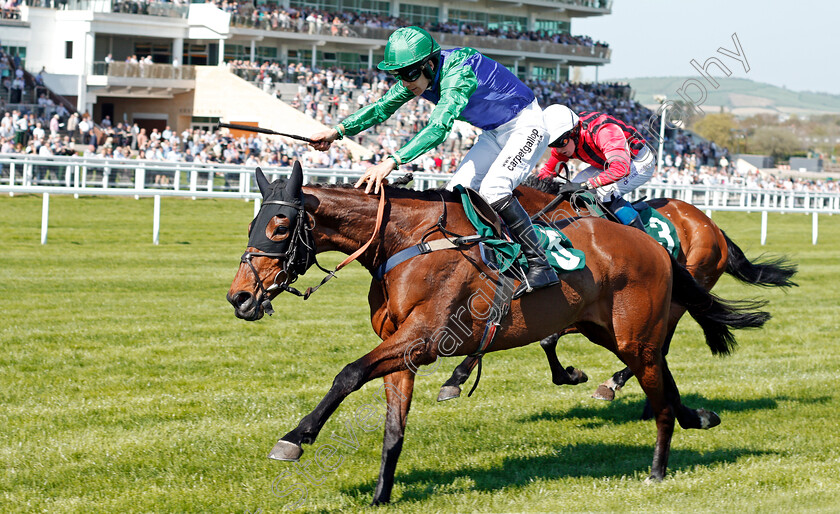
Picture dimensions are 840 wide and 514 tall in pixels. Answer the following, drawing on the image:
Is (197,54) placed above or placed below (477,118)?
above

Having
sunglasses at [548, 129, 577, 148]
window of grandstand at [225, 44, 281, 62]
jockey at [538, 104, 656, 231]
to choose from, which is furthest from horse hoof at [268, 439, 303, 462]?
window of grandstand at [225, 44, 281, 62]

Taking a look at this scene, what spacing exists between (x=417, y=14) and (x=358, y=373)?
4850 centimetres

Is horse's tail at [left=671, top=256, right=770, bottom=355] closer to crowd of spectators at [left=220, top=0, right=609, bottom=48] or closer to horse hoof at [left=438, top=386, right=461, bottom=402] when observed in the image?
horse hoof at [left=438, top=386, right=461, bottom=402]

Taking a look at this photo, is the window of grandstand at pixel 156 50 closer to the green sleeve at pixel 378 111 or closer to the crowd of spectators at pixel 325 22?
the crowd of spectators at pixel 325 22

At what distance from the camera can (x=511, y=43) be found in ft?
170

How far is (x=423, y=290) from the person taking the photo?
14.2ft

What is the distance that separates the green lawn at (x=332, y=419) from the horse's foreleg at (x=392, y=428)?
13 centimetres

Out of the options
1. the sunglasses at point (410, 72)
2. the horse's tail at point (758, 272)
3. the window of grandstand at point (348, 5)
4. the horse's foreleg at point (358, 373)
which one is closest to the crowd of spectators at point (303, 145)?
the window of grandstand at point (348, 5)

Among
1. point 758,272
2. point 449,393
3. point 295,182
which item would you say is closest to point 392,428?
point 295,182

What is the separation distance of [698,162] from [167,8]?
23.1 m

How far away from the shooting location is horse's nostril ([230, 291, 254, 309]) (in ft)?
13.4

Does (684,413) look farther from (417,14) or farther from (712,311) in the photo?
(417,14)

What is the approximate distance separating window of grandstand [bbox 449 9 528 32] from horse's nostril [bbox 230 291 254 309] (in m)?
49.7

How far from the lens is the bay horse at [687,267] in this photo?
6341 millimetres
